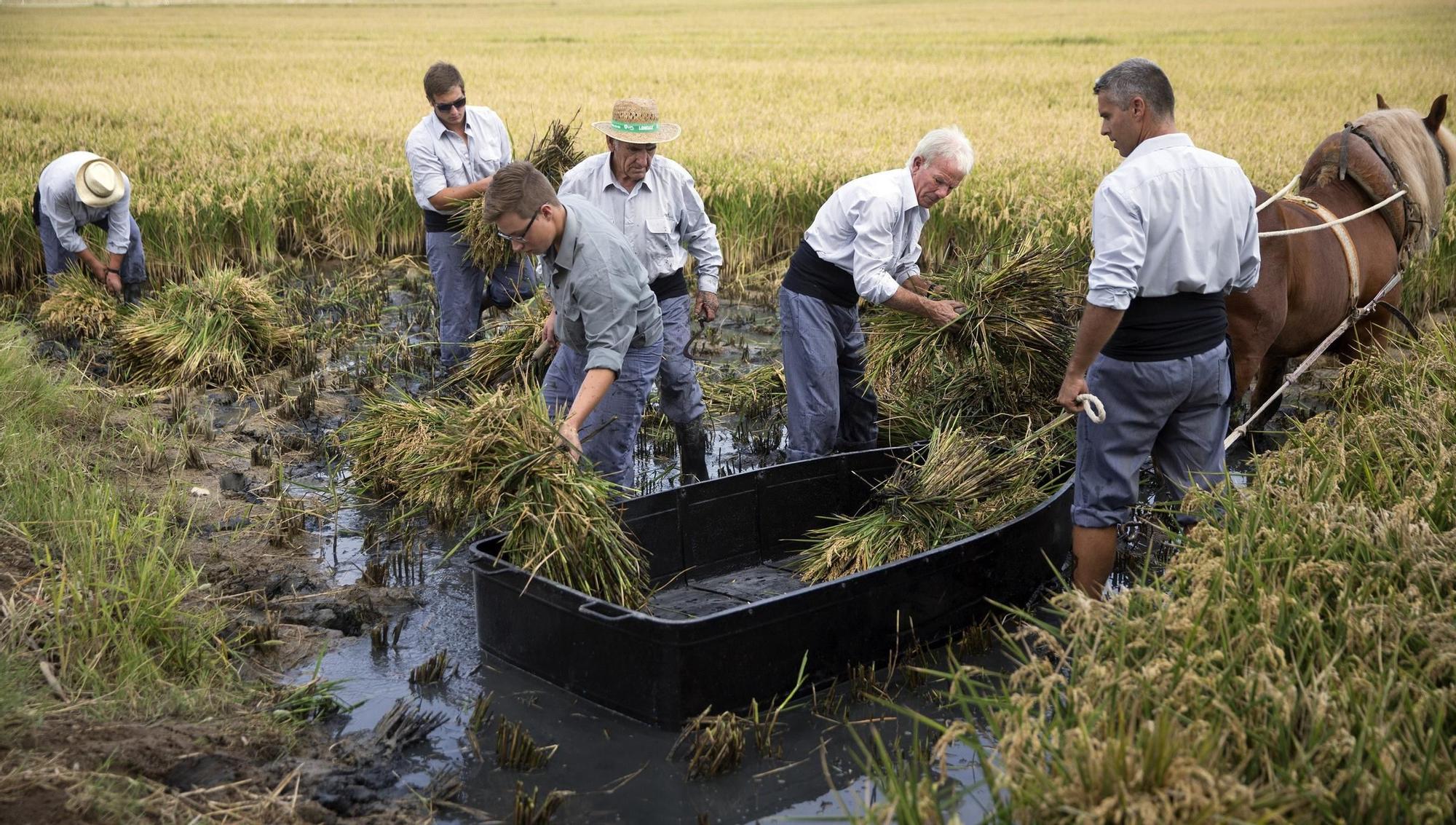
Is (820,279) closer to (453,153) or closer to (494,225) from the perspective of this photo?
(494,225)

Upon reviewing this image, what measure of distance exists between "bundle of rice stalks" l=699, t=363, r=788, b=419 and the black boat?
A: 5.92ft

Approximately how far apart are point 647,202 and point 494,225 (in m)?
1.32

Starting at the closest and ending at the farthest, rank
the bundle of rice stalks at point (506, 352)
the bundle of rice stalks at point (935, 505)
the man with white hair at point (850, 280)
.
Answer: the bundle of rice stalks at point (935, 505) < the man with white hair at point (850, 280) < the bundle of rice stalks at point (506, 352)

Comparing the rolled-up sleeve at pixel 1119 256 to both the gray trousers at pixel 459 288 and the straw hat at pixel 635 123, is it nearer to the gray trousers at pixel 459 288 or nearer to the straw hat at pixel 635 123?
the straw hat at pixel 635 123

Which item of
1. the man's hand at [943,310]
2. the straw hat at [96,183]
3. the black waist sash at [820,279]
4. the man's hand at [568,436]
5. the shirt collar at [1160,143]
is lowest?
the man's hand at [568,436]

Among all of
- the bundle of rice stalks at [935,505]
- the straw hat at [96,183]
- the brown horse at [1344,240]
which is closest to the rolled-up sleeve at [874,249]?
the bundle of rice stalks at [935,505]

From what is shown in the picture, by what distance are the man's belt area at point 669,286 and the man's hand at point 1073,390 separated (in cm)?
214

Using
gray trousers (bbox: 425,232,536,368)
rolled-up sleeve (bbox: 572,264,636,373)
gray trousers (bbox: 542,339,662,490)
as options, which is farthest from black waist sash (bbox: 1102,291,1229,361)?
gray trousers (bbox: 425,232,536,368)

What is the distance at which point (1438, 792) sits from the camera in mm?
2131

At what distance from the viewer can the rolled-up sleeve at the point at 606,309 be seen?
420 centimetres

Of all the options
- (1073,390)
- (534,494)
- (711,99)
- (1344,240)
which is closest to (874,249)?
(1073,390)

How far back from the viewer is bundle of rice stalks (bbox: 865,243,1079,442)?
515 cm

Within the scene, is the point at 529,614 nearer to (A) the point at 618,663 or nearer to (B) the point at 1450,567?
(A) the point at 618,663

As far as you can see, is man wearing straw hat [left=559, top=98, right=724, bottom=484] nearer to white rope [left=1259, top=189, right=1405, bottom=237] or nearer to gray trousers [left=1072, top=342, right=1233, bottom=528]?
gray trousers [left=1072, top=342, right=1233, bottom=528]
